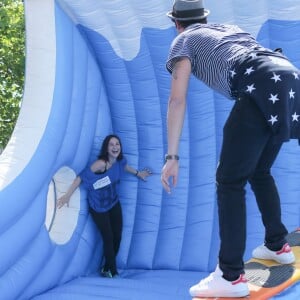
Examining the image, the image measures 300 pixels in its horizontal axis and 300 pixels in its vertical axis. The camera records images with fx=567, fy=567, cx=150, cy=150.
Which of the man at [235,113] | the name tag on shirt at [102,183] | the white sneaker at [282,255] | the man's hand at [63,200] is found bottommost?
the man's hand at [63,200]

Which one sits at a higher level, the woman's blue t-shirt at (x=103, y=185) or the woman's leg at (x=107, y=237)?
the woman's blue t-shirt at (x=103, y=185)

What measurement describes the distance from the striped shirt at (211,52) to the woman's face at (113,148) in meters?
1.62

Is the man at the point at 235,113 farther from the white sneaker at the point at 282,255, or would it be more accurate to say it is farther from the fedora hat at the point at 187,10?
the white sneaker at the point at 282,255

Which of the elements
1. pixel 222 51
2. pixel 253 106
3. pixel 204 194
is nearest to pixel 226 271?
pixel 253 106

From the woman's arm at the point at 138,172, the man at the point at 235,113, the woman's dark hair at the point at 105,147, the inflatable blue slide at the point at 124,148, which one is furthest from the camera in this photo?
the woman's arm at the point at 138,172

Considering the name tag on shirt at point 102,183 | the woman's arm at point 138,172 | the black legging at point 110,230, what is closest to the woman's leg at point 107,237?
the black legging at point 110,230

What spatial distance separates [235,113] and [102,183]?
1739 millimetres

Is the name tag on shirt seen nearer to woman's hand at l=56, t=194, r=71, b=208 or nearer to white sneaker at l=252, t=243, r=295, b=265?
woman's hand at l=56, t=194, r=71, b=208

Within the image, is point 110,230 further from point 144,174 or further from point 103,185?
point 144,174

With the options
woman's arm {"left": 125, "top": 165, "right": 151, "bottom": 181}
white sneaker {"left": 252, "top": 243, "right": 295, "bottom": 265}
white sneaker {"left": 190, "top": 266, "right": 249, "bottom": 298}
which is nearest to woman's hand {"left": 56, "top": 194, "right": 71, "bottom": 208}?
woman's arm {"left": 125, "top": 165, "right": 151, "bottom": 181}

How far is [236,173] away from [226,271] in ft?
0.95

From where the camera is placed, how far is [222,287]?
1638 mm

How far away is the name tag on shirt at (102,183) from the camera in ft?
10.6

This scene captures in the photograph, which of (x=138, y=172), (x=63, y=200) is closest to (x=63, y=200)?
(x=63, y=200)
